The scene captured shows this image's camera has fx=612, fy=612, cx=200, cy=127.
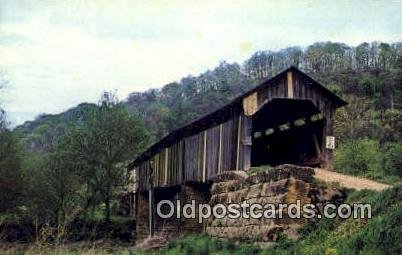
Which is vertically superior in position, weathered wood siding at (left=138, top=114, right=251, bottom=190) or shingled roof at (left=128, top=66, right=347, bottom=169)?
shingled roof at (left=128, top=66, right=347, bottom=169)

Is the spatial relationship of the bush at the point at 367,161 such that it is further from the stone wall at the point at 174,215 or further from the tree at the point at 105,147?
the tree at the point at 105,147

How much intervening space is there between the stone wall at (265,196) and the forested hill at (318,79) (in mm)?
22146

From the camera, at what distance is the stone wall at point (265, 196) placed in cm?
1157

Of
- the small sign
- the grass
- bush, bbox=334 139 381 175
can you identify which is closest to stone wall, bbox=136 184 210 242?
the small sign

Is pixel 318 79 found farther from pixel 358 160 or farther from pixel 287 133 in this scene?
pixel 287 133

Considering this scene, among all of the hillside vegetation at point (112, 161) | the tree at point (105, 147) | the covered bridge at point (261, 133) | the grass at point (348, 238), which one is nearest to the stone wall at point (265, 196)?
the grass at point (348, 238)

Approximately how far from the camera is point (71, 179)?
3388 cm

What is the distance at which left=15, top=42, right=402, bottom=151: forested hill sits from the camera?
155ft

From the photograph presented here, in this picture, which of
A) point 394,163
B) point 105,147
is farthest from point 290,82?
point 105,147

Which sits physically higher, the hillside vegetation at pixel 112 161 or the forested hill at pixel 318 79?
the forested hill at pixel 318 79

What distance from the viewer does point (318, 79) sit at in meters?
61.1

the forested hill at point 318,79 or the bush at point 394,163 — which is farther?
the forested hill at point 318,79

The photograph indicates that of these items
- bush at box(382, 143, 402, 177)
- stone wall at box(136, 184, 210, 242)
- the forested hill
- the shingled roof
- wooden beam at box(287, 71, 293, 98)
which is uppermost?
the forested hill

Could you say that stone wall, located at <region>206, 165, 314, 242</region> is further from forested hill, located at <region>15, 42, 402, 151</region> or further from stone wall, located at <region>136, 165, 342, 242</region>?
forested hill, located at <region>15, 42, 402, 151</region>
